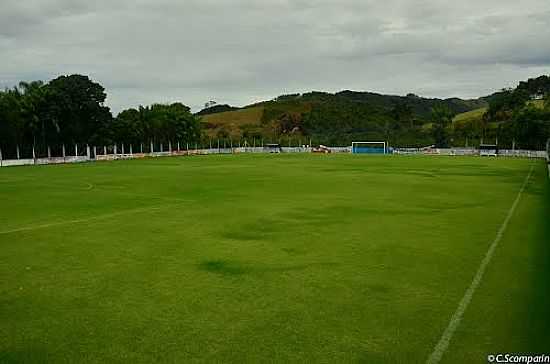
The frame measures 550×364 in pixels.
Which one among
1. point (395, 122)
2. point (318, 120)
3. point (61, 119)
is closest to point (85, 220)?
point (61, 119)

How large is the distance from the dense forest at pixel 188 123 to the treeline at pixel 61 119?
0.31 feet

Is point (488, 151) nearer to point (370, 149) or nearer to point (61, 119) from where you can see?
point (370, 149)

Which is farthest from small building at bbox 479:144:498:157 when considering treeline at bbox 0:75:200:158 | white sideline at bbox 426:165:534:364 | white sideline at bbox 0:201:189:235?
white sideline at bbox 426:165:534:364

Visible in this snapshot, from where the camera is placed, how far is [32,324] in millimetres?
6539

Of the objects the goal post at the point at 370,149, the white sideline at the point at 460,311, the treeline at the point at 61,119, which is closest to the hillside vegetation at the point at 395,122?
the goal post at the point at 370,149

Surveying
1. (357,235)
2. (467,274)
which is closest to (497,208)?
(357,235)

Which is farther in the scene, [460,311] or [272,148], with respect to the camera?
[272,148]

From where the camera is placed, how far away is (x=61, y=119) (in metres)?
65.2

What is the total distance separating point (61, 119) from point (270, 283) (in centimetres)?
6308

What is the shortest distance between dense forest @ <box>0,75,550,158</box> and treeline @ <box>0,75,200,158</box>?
0.09 m

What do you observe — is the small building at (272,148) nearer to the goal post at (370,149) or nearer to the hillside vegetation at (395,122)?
the hillside vegetation at (395,122)

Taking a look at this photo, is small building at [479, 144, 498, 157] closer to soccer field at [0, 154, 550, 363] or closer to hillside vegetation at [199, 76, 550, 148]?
hillside vegetation at [199, 76, 550, 148]

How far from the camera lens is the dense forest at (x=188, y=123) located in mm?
63156

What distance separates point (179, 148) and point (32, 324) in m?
75.5
